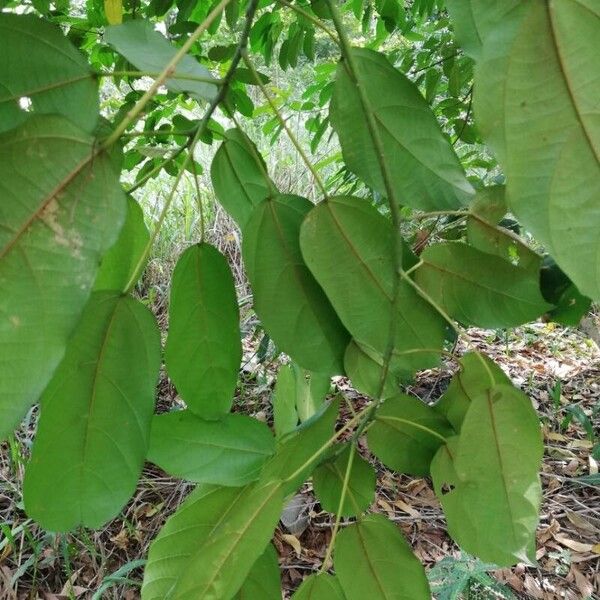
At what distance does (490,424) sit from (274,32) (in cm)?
121

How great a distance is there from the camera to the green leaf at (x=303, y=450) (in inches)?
18.6

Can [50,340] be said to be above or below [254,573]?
above

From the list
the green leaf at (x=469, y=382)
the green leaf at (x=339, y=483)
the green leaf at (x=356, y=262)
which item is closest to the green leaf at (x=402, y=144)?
the green leaf at (x=356, y=262)

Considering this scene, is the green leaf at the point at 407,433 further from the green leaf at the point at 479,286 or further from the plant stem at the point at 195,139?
the plant stem at the point at 195,139

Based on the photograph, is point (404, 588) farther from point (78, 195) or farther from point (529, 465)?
point (78, 195)

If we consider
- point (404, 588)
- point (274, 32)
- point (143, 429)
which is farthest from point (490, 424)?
point (274, 32)

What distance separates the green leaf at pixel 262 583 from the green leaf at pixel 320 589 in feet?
0.14

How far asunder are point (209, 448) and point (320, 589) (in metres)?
0.15

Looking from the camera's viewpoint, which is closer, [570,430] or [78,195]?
[78,195]

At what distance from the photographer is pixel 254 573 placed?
504 mm

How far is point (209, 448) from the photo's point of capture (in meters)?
0.54

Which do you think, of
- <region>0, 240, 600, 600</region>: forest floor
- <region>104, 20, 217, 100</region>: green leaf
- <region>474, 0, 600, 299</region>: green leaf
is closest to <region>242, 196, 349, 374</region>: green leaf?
<region>104, 20, 217, 100</region>: green leaf

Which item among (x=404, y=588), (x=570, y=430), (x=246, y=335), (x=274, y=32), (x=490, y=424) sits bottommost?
(x=570, y=430)

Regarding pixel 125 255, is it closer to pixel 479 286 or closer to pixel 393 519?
pixel 479 286
